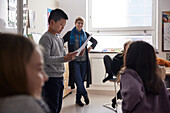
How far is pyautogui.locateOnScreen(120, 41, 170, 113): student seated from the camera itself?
4.74ft

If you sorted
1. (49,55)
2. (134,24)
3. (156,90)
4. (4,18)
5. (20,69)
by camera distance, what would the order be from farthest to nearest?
1. (134,24)
2. (4,18)
3. (49,55)
4. (156,90)
5. (20,69)

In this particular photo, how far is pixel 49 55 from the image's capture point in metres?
1.98

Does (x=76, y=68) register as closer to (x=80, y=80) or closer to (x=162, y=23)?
(x=80, y=80)

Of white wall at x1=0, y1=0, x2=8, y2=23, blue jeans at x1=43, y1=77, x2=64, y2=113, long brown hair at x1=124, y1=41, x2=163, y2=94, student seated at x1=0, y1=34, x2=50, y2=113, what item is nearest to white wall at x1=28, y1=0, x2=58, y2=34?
white wall at x1=0, y1=0, x2=8, y2=23

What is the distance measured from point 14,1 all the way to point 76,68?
1508mm

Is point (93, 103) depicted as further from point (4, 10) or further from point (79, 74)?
point (4, 10)

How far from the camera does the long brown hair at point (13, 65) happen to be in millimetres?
553

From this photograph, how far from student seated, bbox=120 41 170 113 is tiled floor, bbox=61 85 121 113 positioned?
6.36 feet

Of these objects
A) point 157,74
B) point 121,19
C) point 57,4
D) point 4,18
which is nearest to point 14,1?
point 4,18

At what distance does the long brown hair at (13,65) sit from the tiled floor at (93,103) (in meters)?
2.90

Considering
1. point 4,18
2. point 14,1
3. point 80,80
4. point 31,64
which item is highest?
point 14,1

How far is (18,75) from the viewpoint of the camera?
557 mm

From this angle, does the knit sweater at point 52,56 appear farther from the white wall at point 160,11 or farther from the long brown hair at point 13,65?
the white wall at point 160,11

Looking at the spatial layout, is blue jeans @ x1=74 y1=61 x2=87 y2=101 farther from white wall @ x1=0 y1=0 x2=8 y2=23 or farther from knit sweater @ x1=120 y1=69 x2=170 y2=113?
knit sweater @ x1=120 y1=69 x2=170 y2=113
